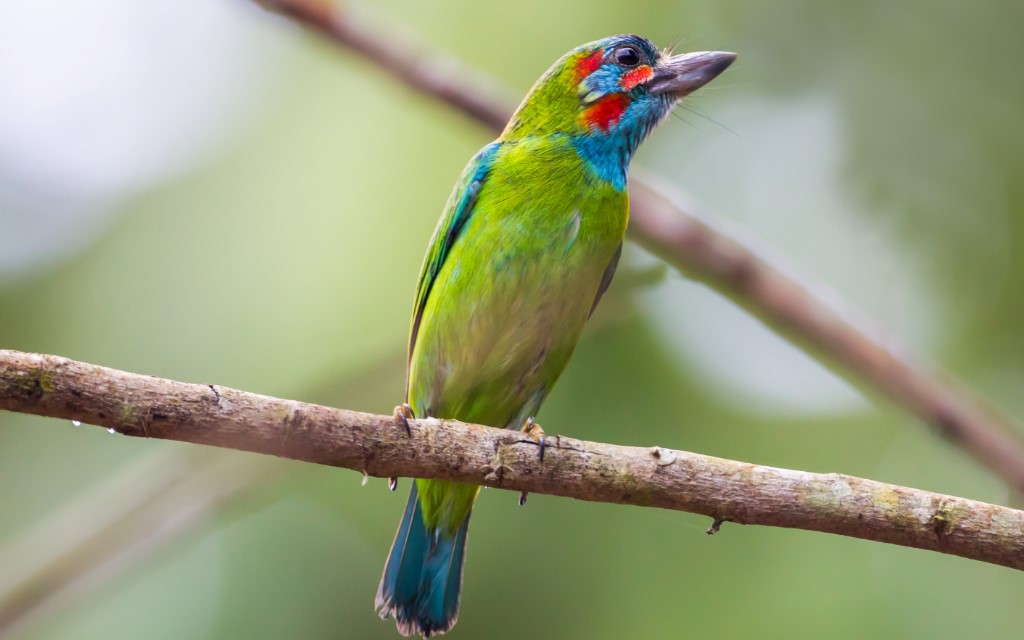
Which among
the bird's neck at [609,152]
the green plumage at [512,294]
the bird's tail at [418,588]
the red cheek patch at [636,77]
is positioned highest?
the red cheek patch at [636,77]

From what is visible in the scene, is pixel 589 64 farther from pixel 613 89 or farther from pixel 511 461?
pixel 511 461

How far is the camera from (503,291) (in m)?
3.65

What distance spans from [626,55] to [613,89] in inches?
8.7

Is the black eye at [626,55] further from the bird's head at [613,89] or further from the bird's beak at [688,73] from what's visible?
the bird's beak at [688,73]

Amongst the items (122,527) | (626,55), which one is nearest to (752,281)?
(626,55)

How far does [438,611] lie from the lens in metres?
3.84

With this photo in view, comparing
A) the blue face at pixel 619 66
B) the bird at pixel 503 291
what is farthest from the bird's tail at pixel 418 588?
the blue face at pixel 619 66

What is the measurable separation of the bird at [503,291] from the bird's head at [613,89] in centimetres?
1

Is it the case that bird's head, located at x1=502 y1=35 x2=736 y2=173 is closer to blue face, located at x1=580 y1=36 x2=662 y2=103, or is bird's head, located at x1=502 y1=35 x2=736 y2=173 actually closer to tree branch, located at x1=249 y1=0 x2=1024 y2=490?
blue face, located at x1=580 y1=36 x2=662 y2=103

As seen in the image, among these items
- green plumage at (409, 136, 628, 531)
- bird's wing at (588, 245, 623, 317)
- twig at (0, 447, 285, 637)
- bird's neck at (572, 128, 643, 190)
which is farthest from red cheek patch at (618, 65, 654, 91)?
twig at (0, 447, 285, 637)

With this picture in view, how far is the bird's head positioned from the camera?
13.7 feet

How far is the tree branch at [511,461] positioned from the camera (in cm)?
238

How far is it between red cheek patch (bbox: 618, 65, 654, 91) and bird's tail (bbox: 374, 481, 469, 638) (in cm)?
185

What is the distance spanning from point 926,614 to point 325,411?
376 cm
